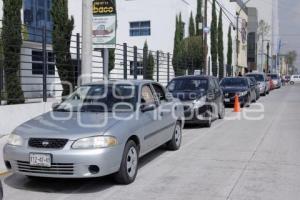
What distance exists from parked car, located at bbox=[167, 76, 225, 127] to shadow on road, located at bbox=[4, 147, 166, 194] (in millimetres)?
6878

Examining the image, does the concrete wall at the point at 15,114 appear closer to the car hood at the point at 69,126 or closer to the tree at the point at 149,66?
the car hood at the point at 69,126

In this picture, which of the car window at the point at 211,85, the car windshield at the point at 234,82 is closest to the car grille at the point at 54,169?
the car window at the point at 211,85

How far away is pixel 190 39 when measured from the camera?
35281 millimetres

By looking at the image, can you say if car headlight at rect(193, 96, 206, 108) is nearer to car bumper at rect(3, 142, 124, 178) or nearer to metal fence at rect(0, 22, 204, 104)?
metal fence at rect(0, 22, 204, 104)

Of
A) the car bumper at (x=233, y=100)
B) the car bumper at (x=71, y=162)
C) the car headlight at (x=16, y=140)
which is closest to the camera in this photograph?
the car bumper at (x=71, y=162)

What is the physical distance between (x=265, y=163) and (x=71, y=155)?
4017 mm

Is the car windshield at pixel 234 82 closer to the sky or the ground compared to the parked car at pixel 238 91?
closer to the sky

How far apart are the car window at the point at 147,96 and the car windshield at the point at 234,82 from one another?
15292 mm

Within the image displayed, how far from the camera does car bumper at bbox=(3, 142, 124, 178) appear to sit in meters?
6.36

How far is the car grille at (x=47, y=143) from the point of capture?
647 cm

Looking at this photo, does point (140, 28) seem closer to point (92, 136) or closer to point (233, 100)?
point (233, 100)

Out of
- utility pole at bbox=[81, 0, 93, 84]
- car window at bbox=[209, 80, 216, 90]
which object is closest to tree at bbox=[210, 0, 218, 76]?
car window at bbox=[209, 80, 216, 90]

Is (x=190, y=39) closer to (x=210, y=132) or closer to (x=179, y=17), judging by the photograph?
(x=179, y=17)

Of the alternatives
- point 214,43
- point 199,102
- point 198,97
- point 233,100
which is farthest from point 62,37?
point 214,43
